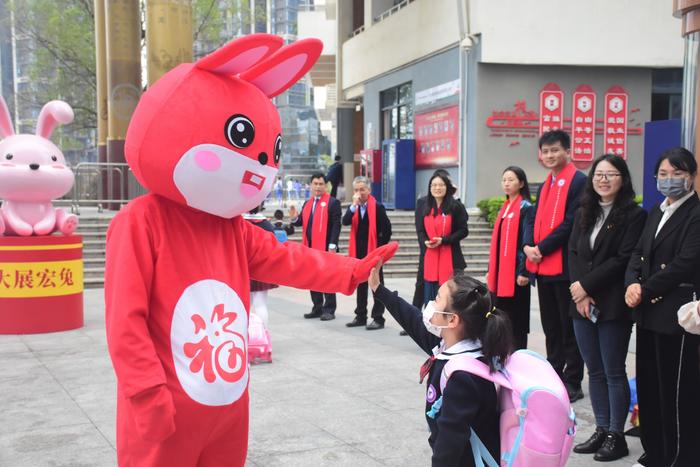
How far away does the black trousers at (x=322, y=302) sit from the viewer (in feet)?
31.1

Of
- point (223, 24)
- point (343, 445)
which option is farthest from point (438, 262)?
point (223, 24)

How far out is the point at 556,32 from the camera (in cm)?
1734

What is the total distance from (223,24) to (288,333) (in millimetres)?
25739

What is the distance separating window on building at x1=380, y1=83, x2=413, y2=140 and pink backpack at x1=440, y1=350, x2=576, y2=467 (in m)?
19.3

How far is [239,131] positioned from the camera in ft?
9.68

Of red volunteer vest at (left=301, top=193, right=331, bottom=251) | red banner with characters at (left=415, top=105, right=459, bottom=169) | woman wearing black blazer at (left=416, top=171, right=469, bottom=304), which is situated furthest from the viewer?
red banner with characters at (left=415, top=105, right=459, bottom=169)

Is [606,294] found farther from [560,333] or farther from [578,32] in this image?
[578,32]

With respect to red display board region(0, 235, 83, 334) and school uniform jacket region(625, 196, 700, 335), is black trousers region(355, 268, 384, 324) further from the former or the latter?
school uniform jacket region(625, 196, 700, 335)

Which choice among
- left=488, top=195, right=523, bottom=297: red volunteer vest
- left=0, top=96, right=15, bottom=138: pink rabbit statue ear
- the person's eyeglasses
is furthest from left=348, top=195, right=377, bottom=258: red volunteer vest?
the person's eyeglasses

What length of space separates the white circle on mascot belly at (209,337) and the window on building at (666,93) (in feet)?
58.1

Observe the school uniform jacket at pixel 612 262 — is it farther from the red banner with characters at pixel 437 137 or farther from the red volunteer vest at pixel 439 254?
the red banner with characters at pixel 437 137

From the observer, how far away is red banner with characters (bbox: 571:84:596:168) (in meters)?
18.0

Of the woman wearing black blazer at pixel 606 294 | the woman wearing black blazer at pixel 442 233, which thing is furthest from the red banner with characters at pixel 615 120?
the woman wearing black blazer at pixel 606 294

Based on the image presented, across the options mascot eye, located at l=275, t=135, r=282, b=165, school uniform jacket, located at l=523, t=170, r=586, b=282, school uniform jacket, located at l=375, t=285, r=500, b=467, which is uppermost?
mascot eye, located at l=275, t=135, r=282, b=165
